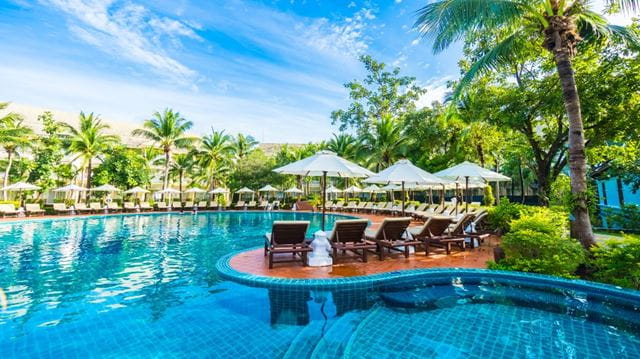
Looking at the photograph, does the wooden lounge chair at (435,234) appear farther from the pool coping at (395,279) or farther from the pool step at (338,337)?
the pool step at (338,337)

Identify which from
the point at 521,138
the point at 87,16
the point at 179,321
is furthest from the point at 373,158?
the point at 179,321

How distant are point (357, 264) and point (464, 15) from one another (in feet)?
21.3

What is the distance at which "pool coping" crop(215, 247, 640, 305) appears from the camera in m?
4.89

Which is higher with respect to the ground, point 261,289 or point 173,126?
point 173,126

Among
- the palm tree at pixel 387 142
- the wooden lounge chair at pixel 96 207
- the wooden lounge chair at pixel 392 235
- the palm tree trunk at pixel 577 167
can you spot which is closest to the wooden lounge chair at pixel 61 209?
the wooden lounge chair at pixel 96 207

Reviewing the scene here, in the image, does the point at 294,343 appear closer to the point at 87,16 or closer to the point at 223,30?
the point at 87,16

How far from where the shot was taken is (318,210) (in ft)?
87.5

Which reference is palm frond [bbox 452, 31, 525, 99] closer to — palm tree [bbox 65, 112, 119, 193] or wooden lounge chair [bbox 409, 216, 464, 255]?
wooden lounge chair [bbox 409, 216, 464, 255]

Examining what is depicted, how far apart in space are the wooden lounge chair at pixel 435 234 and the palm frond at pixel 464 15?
4885 mm

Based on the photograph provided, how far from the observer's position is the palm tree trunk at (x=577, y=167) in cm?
610

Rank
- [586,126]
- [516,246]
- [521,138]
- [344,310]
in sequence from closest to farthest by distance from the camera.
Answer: [344,310] < [516,246] < [586,126] < [521,138]

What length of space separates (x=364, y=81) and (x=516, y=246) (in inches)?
1042

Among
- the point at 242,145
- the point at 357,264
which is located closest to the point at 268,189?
the point at 242,145

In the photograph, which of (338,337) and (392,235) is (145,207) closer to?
(392,235)
